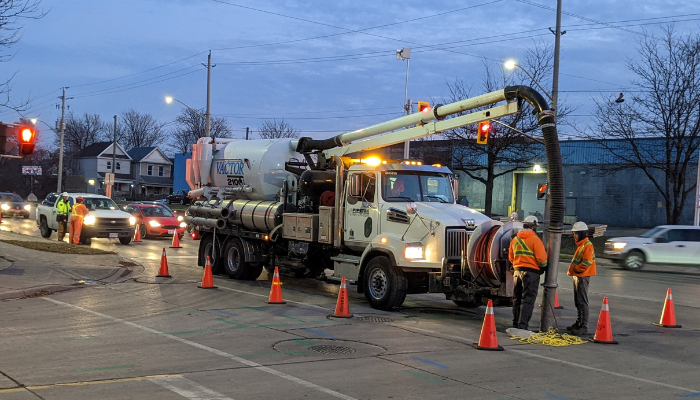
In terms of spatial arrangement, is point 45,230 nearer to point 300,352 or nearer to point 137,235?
point 137,235

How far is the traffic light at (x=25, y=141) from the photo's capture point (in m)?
14.5

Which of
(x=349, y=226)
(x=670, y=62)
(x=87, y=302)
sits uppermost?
(x=670, y=62)

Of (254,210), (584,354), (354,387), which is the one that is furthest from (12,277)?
(584,354)

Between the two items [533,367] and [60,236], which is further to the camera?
[60,236]

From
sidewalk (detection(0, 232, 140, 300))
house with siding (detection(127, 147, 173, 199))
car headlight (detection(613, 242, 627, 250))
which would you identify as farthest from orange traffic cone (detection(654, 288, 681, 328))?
house with siding (detection(127, 147, 173, 199))

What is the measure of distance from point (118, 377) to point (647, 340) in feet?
25.6

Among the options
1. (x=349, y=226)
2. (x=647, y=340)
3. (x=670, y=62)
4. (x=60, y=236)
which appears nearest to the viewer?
(x=647, y=340)

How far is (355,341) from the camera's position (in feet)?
32.2

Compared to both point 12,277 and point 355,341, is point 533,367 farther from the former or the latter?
point 12,277

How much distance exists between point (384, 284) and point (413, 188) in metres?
2.01

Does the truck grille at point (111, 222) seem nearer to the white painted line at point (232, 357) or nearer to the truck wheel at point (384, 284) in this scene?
the white painted line at point (232, 357)

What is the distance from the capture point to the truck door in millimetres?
13469

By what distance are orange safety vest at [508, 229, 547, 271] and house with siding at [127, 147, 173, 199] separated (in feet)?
288

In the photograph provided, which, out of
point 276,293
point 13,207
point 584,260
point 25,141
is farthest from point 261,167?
point 13,207
